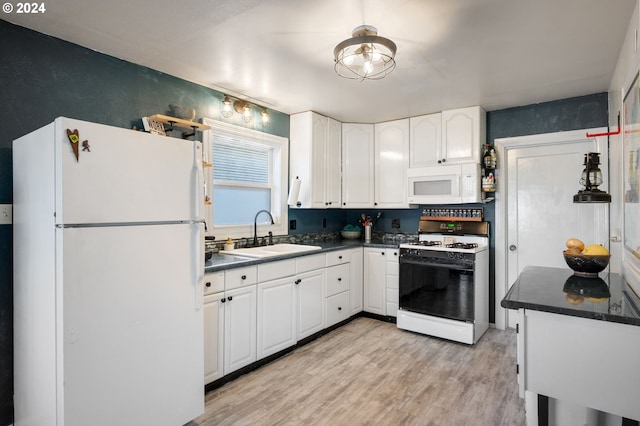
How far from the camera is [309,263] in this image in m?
3.30

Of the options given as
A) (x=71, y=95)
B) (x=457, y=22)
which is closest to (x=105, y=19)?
(x=71, y=95)

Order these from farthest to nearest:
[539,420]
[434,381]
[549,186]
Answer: [549,186], [434,381], [539,420]

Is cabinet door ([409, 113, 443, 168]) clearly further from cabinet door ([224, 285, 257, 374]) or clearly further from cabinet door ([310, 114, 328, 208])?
cabinet door ([224, 285, 257, 374])

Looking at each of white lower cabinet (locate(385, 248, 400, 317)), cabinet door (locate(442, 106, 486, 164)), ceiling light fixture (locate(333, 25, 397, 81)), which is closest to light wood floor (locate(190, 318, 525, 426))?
white lower cabinet (locate(385, 248, 400, 317))

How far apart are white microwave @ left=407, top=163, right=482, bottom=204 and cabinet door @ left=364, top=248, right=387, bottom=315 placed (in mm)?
767

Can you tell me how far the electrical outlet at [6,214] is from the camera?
1975mm

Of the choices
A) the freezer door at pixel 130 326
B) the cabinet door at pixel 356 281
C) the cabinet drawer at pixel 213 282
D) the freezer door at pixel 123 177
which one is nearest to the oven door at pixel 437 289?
the cabinet door at pixel 356 281

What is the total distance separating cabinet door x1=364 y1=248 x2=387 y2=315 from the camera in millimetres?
3973

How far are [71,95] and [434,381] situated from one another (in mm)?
3252

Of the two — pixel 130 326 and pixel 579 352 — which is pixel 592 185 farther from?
pixel 130 326

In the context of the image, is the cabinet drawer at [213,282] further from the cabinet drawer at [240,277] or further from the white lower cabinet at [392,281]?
the white lower cabinet at [392,281]

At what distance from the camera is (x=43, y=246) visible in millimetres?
1672

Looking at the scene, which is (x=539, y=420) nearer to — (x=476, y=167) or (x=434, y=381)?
(x=434, y=381)

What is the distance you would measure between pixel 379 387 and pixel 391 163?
2.58m
